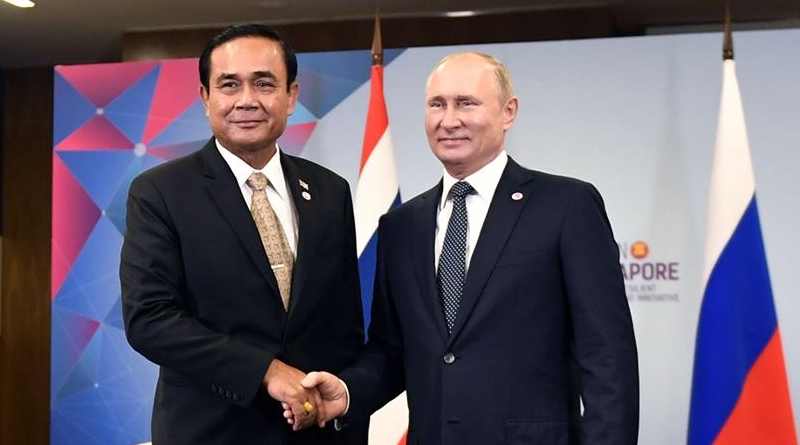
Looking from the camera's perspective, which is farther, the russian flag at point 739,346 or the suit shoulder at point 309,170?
the russian flag at point 739,346

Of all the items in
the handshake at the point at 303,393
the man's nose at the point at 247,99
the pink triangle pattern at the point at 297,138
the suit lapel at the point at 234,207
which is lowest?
the handshake at the point at 303,393

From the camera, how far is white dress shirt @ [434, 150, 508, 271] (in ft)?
8.32

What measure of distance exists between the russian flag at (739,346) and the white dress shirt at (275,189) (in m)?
2.87

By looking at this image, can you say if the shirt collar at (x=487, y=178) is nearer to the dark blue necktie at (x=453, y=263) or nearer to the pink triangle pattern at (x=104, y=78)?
the dark blue necktie at (x=453, y=263)

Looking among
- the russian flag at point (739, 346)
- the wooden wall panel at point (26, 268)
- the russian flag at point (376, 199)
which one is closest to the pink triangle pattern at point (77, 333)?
the russian flag at point (376, 199)

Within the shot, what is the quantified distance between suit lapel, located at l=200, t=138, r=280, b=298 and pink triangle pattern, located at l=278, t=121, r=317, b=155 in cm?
330

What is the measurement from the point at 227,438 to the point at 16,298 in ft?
23.7

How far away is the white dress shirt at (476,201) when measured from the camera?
2.54m

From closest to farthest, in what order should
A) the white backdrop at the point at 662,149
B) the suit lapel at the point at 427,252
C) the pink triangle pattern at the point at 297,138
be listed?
the suit lapel at the point at 427,252, the white backdrop at the point at 662,149, the pink triangle pattern at the point at 297,138

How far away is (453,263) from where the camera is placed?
2488mm

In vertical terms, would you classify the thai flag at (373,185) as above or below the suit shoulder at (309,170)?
above

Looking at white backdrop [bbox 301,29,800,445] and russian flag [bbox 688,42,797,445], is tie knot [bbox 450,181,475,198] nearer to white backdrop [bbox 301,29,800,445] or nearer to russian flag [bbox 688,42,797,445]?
russian flag [bbox 688,42,797,445]

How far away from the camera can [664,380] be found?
5.45 m

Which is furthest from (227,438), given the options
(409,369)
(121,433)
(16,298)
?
(16,298)
